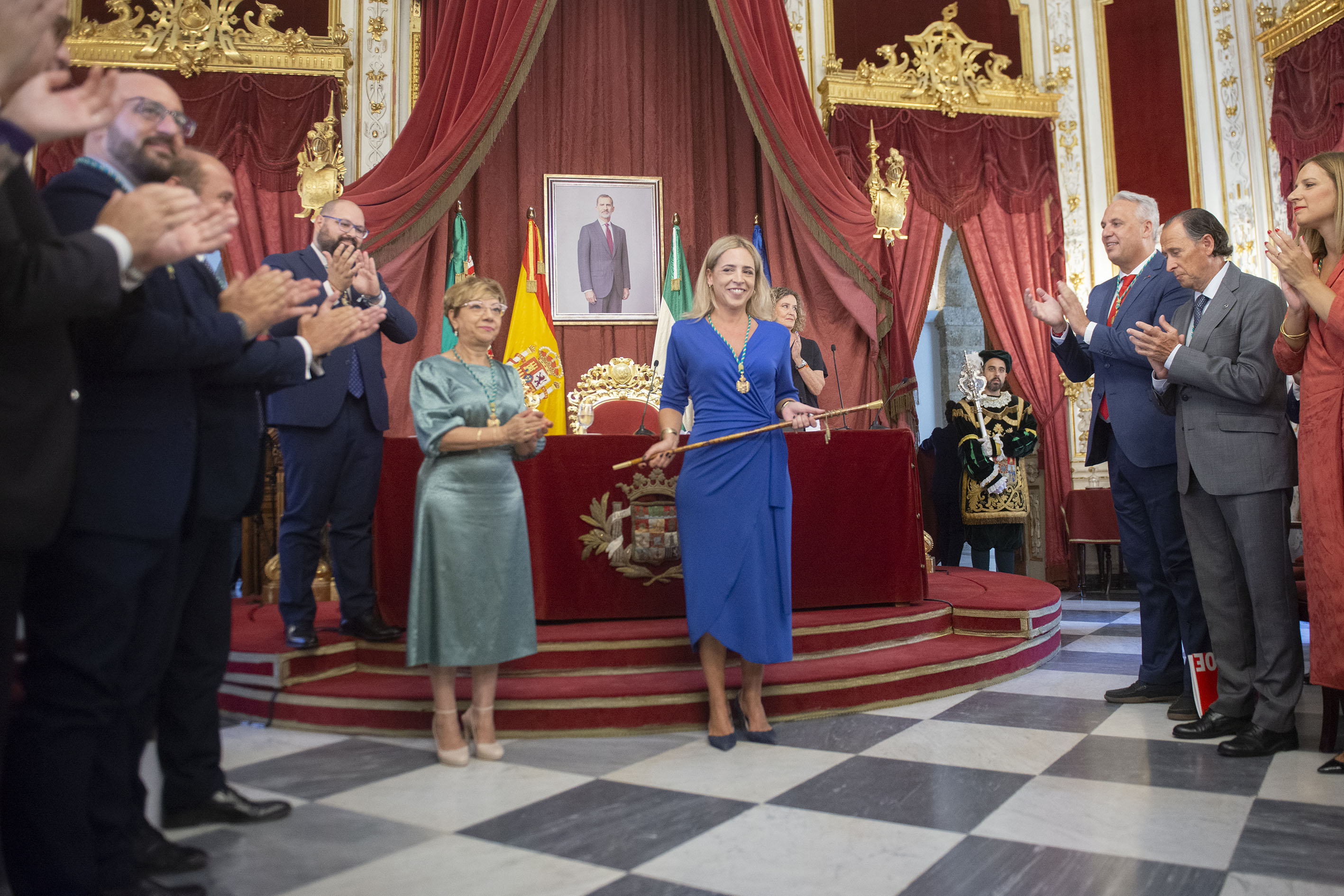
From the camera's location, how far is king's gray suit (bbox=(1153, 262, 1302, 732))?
2494 mm

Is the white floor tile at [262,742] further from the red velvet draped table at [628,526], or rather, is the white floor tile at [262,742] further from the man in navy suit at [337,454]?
the red velvet draped table at [628,526]

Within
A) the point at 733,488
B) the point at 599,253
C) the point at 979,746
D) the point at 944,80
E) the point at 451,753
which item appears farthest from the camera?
the point at 944,80

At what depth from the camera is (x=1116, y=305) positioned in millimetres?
3193

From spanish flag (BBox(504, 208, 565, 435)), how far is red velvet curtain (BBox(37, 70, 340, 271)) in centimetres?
136

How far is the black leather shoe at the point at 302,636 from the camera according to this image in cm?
297

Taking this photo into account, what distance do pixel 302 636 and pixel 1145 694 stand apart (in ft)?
9.19

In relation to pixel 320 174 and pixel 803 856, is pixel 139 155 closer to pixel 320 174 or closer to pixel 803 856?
pixel 803 856

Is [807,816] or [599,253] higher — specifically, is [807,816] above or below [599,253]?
below

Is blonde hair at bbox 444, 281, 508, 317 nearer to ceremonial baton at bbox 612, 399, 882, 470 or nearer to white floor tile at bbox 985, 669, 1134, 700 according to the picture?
ceremonial baton at bbox 612, 399, 882, 470

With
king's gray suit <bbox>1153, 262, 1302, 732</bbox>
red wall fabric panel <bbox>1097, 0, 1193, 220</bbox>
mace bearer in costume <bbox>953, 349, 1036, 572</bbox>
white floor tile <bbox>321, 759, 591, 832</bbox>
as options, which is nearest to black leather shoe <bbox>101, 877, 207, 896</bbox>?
white floor tile <bbox>321, 759, 591, 832</bbox>

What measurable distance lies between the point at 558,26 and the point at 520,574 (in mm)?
4748

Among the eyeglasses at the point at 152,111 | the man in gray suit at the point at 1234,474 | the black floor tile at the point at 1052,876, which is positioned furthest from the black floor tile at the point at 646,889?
the man in gray suit at the point at 1234,474

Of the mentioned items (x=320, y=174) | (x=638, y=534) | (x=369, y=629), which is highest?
(x=320, y=174)

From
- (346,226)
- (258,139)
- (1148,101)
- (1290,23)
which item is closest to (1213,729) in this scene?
(346,226)
